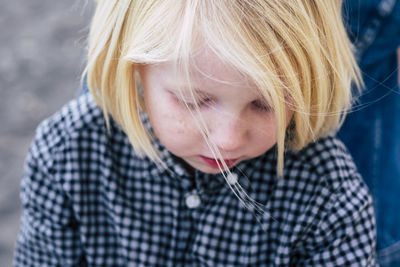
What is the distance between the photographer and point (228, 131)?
2.66 feet

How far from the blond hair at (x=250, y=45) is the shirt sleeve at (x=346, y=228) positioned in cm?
14

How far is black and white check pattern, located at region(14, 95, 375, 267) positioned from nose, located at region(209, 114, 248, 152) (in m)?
0.20

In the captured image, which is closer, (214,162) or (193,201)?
(214,162)

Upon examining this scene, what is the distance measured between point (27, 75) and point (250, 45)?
1.49m

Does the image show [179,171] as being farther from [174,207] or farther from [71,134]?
[71,134]

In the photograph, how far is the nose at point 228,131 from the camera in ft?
2.65

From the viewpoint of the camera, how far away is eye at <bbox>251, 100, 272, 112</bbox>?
82cm

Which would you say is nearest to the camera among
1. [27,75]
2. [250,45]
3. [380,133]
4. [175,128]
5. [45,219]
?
[250,45]

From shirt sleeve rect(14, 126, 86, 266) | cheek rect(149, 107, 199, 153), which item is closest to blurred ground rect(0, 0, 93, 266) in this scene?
shirt sleeve rect(14, 126, 86, 266)

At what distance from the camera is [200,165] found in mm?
943

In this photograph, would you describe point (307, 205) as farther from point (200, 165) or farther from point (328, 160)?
point (200, 165)

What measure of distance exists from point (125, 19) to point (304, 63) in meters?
0.28

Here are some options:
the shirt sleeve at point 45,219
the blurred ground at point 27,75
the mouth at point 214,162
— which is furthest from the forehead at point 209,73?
the blurred ground at point 27,75

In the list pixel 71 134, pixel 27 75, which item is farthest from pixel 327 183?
pixel 27 75
